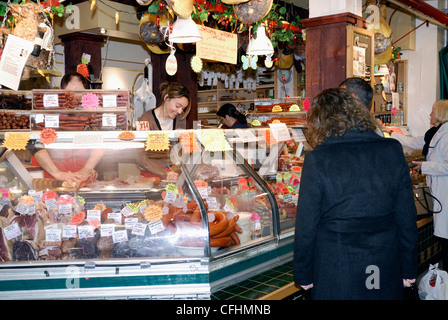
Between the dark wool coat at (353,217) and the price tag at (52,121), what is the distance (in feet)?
6.26

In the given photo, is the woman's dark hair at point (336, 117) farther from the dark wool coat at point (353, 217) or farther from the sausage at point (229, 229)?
the sausage at point (229, 229)

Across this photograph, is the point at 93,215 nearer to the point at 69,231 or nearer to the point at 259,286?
the point at 69,231

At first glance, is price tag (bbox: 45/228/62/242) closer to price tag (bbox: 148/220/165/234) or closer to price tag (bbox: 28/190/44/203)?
price tag (bbox: 28/190/44/203)

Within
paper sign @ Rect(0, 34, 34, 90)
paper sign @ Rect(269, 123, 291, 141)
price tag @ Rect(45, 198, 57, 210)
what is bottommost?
price tag @ Rect(45, 198, 57, 210)

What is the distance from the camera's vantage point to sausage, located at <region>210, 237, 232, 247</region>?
2.66m

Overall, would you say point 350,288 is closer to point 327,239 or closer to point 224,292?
point 327,239

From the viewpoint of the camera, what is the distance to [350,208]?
2.26m

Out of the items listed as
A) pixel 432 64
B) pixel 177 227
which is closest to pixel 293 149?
pixel 177 227

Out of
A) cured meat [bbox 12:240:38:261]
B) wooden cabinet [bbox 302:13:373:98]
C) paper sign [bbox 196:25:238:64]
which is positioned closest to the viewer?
cured meat [bbox 12:240:38:261]

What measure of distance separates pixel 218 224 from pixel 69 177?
1.34 meters

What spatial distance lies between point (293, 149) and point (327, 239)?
2918 mm

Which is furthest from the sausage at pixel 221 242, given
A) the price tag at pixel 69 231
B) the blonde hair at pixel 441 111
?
the blonde hair at pixel 441 111

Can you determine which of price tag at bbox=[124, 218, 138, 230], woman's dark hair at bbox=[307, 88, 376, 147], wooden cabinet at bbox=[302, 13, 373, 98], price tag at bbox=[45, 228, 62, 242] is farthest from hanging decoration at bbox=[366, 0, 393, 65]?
price tag at bbox=[45, 228, 62, 242]

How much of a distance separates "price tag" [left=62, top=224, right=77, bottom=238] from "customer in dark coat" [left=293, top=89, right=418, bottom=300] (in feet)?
4.80
